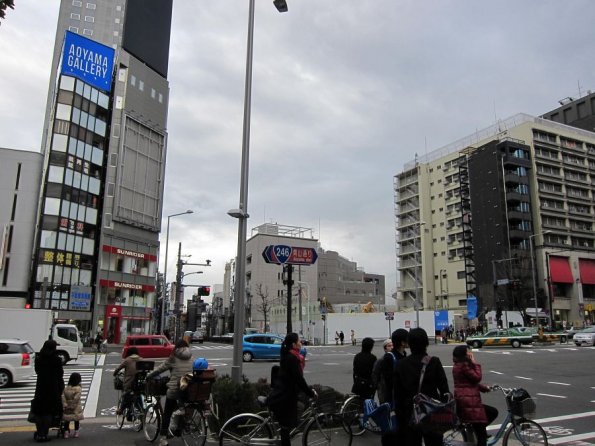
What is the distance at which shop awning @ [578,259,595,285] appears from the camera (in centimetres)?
7762

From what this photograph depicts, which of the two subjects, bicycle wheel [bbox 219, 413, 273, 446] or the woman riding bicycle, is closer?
bicycle wheel [bbox 219, 413, 273, 446]

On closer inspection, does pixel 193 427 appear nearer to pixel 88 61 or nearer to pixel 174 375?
pixel 174 375

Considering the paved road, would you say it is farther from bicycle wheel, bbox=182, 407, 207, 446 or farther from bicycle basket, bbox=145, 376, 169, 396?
bicycle basket, bbox=145, 376, 169, 396

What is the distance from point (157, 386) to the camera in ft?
28.0

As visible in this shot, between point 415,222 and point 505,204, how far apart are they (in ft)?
75.3

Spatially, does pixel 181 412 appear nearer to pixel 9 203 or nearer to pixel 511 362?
pixel 511 362

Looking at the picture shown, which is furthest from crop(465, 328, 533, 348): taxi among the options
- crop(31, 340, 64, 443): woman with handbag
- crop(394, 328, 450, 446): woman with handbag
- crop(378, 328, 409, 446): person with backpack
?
crop(394, 328, 450, 446): woman with handbag

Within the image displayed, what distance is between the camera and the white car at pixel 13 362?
1658 centimetres

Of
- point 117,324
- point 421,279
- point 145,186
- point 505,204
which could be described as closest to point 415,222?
point 421,279

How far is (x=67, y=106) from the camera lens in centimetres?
5222

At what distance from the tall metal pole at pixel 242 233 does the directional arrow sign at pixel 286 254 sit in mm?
2689

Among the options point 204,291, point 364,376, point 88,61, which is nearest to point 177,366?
point 364,376

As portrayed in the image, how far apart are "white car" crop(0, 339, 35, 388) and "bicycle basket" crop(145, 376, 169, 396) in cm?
1063

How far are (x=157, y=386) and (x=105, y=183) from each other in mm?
51584
